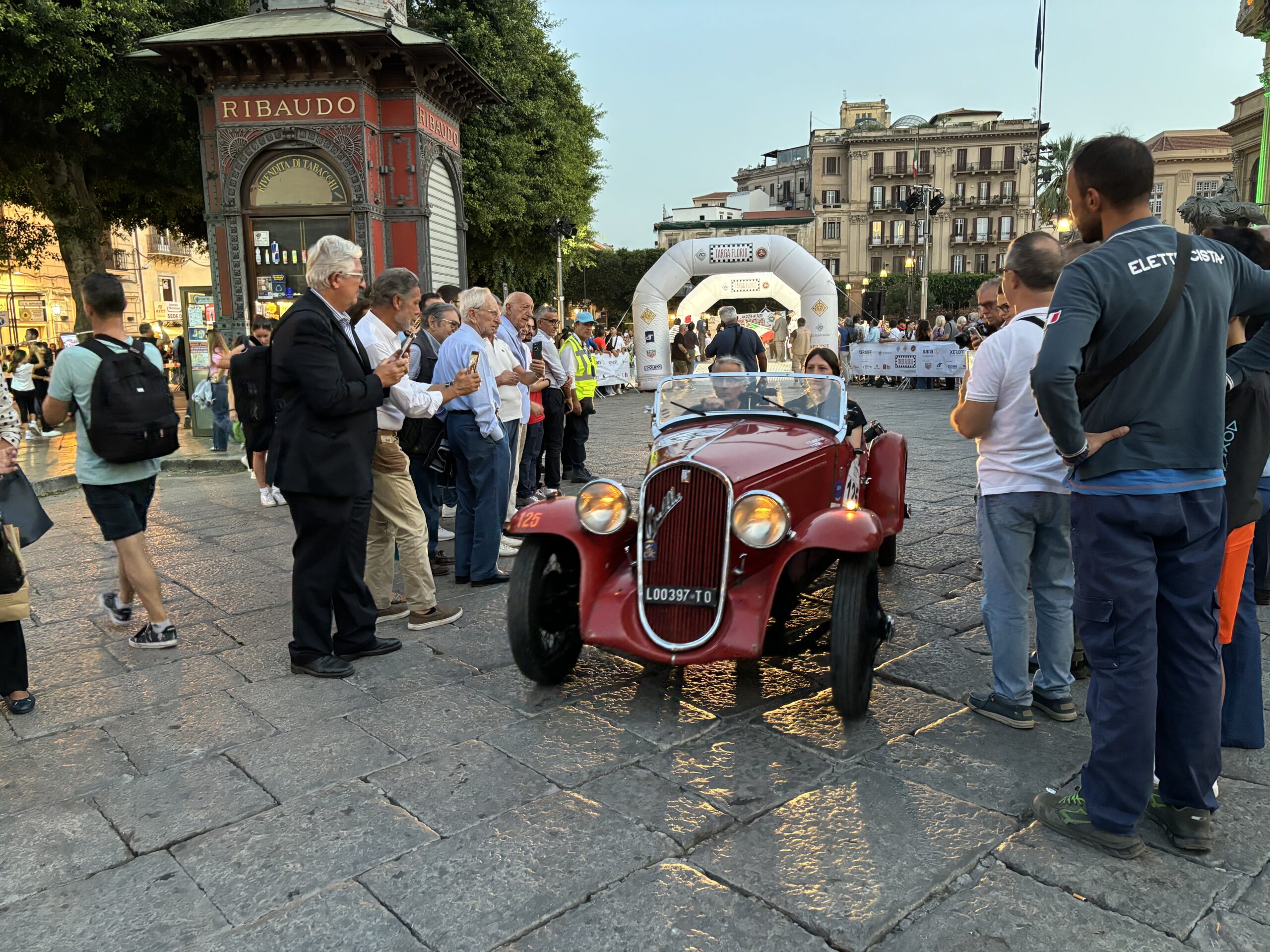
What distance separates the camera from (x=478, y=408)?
17.2ft

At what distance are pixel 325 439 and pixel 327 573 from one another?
0.64 m

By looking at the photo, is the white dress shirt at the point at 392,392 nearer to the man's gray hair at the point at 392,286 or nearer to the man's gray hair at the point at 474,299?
the man's gray hair at the point at 392,286

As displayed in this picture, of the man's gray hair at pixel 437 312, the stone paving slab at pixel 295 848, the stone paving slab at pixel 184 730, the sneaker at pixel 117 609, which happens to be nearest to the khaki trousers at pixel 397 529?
the stone paving slab at pixel 184 730

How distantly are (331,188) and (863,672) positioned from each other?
11918 mm

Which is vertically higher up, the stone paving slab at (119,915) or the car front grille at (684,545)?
the car front grille at (684,545)

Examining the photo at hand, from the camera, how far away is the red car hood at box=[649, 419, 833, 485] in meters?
3.73

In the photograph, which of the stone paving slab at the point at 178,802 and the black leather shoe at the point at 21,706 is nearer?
the stone paving slab at the point at 178,802

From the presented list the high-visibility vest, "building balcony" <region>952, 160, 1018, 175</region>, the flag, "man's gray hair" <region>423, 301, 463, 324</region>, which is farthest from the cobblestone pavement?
"building balcony" <region>952, 160, 1018, 175</region>

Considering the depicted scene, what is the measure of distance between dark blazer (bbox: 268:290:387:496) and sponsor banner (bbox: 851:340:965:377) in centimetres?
1782

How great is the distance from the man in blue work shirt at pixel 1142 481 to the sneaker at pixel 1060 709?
86 cm

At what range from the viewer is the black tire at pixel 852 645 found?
129 inches

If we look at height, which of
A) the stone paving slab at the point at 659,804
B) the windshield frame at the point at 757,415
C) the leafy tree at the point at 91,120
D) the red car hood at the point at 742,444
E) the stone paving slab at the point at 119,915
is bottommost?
the stone paving slab at the point at 659,804

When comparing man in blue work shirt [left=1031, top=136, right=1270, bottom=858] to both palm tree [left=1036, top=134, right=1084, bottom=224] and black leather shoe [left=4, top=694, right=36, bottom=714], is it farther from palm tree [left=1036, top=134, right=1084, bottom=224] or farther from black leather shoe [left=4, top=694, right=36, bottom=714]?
palm tree [left=1036, top=134, right=1084, bottom=224]

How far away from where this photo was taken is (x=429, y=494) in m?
6.08
